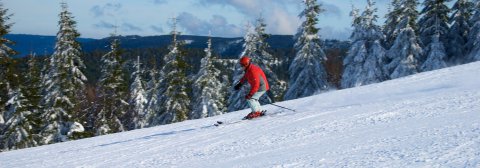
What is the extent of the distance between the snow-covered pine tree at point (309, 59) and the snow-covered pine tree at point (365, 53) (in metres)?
3.76

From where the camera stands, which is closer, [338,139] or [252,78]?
[338,139]

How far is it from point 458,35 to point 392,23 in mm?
7758

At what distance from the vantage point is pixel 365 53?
41.2 m

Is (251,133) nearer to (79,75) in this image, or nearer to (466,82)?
(466,82)

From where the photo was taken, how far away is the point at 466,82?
13.1 metres

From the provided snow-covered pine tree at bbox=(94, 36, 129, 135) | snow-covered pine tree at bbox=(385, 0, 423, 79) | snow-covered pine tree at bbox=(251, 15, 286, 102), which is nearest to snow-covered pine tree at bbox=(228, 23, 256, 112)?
snow-covered pine tree at bbox=(251, 15, 286, 102)

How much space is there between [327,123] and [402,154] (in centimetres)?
390

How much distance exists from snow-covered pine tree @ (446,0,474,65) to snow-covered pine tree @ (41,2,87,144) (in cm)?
2968

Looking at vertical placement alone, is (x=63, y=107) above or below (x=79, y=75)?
below

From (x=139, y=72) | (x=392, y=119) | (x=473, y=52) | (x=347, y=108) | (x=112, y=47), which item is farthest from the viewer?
(x=139, y=72)

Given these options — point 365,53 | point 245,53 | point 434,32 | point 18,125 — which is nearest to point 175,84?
point 245,53

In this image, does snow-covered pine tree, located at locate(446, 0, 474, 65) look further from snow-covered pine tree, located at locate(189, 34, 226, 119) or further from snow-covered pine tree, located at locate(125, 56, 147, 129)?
snow-covered pine tree, located at locate(125, 56, 147, 129)

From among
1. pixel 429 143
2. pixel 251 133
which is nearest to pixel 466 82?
pixel 251 133

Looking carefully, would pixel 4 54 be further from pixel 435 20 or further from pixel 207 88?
pixel 435 20
